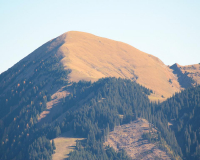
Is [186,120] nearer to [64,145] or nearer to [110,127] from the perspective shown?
[110,127]

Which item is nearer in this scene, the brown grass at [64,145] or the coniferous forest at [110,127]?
the brown grass at [64,145]

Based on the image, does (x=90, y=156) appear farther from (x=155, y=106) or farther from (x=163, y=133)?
(x=155, y=106)

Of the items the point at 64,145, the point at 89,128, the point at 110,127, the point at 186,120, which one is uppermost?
the point at 89,128

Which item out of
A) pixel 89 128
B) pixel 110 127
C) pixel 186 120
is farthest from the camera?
pixel 186 120

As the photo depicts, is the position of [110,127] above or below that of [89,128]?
below

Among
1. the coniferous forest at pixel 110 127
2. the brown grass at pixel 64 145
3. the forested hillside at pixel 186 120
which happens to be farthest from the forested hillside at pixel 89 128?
the forested hillside at pixel 186 120

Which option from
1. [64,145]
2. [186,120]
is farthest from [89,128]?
[186,120]

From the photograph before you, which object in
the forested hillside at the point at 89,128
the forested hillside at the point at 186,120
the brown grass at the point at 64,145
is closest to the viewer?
the brown grass at the point at 64,145

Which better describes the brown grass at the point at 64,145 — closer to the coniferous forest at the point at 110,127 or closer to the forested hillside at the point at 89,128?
the coniferous forest at the point at 110,127

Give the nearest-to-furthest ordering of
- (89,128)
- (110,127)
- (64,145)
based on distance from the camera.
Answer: (64,145)
(89,128)
(110,127)

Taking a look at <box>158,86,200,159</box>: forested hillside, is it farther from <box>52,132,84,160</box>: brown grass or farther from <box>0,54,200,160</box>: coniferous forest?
<box>52,132,84,160</box>: brown grass

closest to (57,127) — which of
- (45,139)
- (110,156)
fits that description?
(45,139)

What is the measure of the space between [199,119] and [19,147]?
347 feet

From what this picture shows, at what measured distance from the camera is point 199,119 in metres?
172
